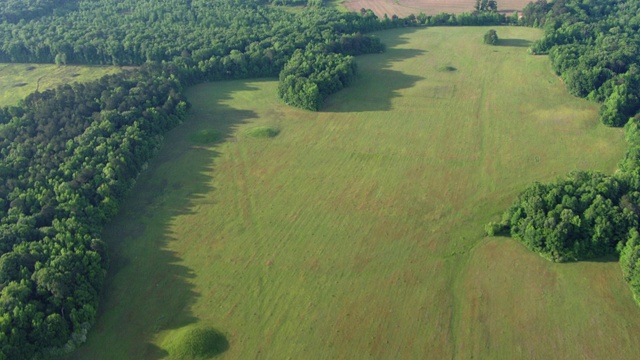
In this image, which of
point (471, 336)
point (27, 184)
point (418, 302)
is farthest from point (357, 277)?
point (27, 184)

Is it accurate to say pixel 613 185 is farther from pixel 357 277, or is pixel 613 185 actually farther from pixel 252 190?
pixel 252 190

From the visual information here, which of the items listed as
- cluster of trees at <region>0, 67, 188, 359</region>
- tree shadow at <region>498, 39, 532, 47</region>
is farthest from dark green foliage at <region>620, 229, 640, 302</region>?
tree shadow at <region>498, 39, 532, 47</region>

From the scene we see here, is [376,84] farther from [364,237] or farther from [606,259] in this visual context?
[606,259]

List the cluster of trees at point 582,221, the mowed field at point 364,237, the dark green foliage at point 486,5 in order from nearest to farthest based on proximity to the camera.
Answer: the mowed field at point 364,237 < the cluster of trees at point 582,221 < the dark green foliage at point 486,5

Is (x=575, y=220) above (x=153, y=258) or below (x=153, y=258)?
above

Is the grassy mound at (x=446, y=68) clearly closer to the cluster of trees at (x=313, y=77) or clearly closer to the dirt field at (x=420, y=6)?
the cluster of trees at (x=313, y=77)

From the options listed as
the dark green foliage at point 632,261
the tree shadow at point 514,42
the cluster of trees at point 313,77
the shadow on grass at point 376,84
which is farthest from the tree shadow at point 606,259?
the tree shadow at point 514,42

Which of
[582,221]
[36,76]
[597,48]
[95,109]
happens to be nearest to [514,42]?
[597,48]
